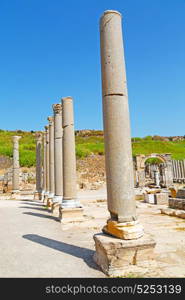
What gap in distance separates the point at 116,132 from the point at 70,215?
4.61 m

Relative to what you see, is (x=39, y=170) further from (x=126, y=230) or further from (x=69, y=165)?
(x=126, y=230)

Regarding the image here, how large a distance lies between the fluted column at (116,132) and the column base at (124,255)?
19 cm

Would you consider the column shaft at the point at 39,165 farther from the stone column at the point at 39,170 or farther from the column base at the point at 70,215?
the column base at the point at 70,215

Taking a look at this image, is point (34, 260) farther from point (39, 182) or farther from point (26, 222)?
point (39, 182)

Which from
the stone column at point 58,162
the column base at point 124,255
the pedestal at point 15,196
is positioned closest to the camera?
the column base at point 124,255

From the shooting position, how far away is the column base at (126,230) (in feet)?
12.8

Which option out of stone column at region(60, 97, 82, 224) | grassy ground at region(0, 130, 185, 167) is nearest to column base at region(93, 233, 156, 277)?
stone column at region(60, 97, 82, 224)

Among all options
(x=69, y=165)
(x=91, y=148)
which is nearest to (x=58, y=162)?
(x=69, y=165)

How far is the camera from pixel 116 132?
4.36 m

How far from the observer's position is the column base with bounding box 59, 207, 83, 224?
310 inches

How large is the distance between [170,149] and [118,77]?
1753 inches

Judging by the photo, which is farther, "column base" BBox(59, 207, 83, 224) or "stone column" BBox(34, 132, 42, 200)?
"stone column" BBox(34, 132, 42, 200)

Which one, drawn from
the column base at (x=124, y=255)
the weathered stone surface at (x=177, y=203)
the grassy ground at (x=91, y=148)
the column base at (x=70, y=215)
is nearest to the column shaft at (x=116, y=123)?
the column base at (x=124, y=255)

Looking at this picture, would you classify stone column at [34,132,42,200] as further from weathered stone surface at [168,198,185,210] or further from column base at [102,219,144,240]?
column base at [102,219,144,240]
